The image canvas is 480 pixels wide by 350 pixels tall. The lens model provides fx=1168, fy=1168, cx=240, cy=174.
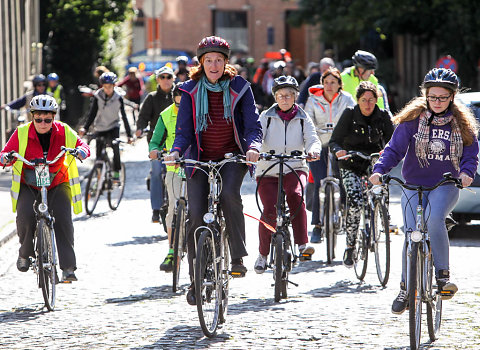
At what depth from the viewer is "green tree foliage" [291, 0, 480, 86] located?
31125mm

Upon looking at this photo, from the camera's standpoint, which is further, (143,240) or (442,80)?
(143,240)

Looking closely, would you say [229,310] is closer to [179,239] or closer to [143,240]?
[179,239]

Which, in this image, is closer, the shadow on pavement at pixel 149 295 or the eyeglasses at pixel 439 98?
the eyeglasses at pixel 439 98

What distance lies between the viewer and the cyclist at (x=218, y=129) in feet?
26.5

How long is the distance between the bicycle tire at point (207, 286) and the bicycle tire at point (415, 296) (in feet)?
4.45

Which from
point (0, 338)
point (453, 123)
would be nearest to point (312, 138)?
point (453, 123)

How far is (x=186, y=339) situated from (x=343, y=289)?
2397 millimetres

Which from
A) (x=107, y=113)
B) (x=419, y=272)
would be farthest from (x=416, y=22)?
(x=419, y=272)

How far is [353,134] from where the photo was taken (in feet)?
34.7

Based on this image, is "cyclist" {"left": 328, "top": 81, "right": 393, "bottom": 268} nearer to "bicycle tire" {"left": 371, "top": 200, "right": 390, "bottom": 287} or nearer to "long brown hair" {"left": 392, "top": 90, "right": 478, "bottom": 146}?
"bicycle tire" {"left": 371, "top": 200, "right": 390, "bottom": 287}

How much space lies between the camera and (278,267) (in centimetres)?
895

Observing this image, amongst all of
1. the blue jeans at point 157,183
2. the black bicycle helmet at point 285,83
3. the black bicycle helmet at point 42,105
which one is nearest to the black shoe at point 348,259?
the black bicycle helmet at point 285,83

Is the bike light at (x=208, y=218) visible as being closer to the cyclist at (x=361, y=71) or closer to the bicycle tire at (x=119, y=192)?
the cyclist at (x=361, y=71)

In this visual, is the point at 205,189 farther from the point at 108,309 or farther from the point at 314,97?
the point at 314,97
